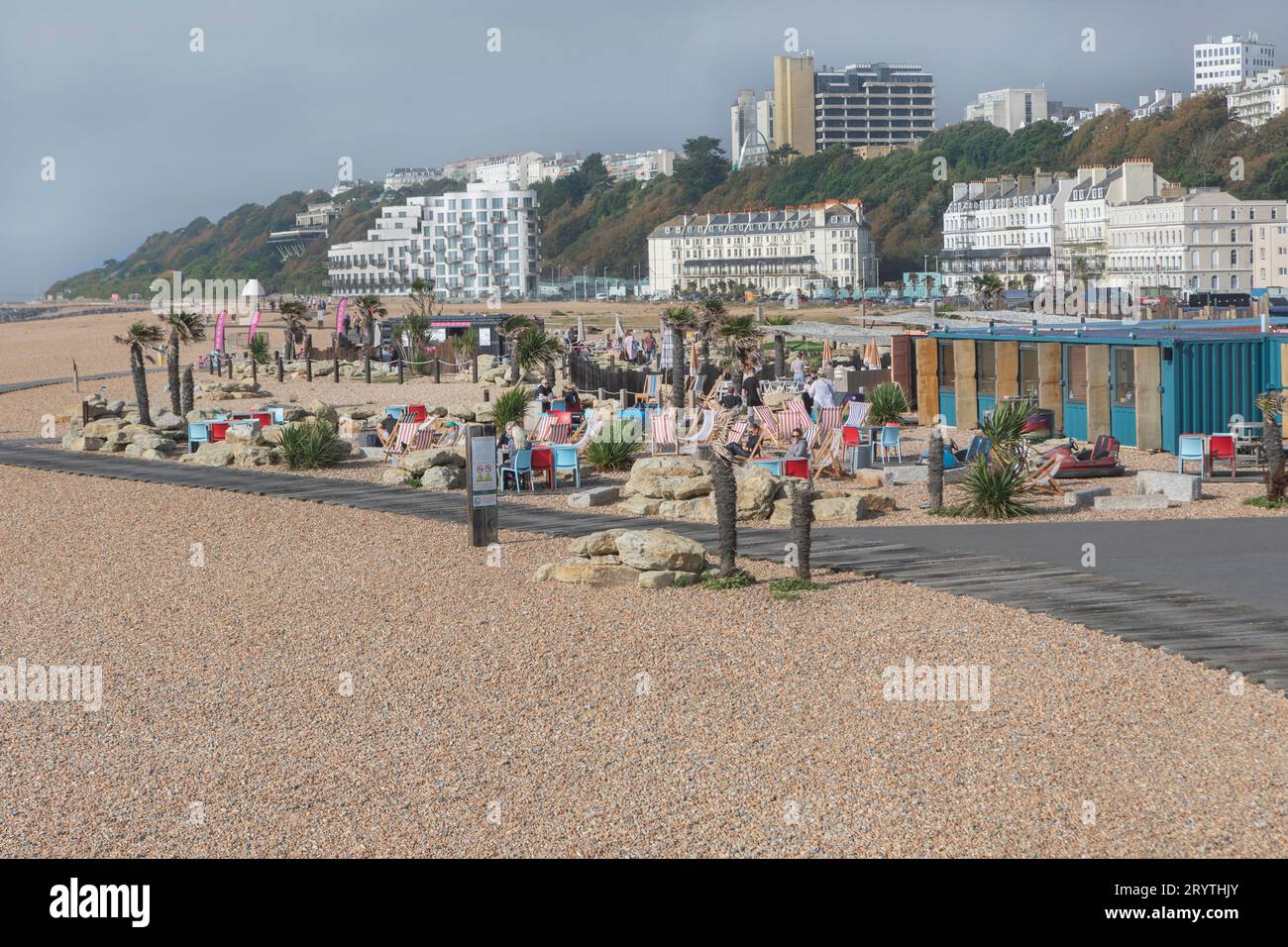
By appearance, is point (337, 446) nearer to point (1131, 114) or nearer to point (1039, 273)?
point (1039, 273)

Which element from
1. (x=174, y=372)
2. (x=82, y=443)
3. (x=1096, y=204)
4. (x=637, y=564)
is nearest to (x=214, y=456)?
(x=82, y=443)

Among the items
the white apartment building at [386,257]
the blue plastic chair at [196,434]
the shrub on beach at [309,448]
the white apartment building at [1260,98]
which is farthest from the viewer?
the white apartment building at [386,257]

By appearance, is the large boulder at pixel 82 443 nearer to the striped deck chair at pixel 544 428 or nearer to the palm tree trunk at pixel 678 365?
the striped deck chair at pixel 544 428

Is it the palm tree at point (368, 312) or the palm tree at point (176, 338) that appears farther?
the palm tree at point (368, 312)

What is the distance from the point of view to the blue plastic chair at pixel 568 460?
1878cm

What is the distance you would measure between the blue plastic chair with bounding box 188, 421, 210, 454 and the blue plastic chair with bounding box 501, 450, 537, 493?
733cm

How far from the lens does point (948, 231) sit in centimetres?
13412

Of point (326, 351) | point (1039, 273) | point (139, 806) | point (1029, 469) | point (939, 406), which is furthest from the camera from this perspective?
point (1039, 273)

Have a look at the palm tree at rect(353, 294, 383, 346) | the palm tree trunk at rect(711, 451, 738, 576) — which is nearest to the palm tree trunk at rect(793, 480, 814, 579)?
the palm tree trunk at rect(711, 451, 738, 576)

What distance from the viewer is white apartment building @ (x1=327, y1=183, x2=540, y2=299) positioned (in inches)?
6545

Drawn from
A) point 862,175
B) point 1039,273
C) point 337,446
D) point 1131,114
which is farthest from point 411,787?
point 862,175

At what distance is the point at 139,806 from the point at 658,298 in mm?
130425

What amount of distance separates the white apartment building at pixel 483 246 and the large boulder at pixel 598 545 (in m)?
150

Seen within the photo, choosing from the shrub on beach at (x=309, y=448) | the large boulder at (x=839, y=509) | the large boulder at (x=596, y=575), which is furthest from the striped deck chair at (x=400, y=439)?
the large boulder at (x=596, y=575)
